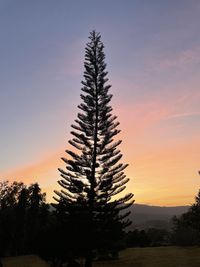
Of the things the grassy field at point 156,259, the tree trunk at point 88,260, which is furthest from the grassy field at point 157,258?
the tree trunk at point 88,260

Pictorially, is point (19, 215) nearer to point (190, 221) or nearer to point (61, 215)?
point (190, 221)

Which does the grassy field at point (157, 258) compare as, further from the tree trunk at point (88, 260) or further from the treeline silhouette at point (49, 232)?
the tree trunk at point (88, 260)

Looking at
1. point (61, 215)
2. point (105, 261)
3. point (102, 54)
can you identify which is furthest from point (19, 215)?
point (102, 54)

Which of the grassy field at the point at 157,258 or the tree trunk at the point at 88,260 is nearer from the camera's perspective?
the tree trunk at the point at 88,260

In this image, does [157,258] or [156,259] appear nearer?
[156,259]

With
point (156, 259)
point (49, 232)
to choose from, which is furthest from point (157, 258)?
point (49, 232)

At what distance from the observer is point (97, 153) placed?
99.2 ft

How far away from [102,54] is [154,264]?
1900 centimetres

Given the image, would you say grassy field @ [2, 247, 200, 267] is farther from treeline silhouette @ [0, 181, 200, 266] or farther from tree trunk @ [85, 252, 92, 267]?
tree trunk @ [85, 252, 92, 267]

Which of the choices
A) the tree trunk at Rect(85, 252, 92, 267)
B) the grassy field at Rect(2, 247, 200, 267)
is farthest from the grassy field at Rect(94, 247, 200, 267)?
the tree trunk at Rect(85, 252, 92, 267)

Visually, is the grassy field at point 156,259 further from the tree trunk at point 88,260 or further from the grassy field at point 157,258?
the tree trunk at point 88,260

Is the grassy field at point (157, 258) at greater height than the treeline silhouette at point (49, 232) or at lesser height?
lesser

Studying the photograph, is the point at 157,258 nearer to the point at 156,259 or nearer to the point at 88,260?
the point at 156,259

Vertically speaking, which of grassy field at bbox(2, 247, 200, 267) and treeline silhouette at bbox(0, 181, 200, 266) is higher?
treeline silhouette at bbox(0, 181, 200, 266)
